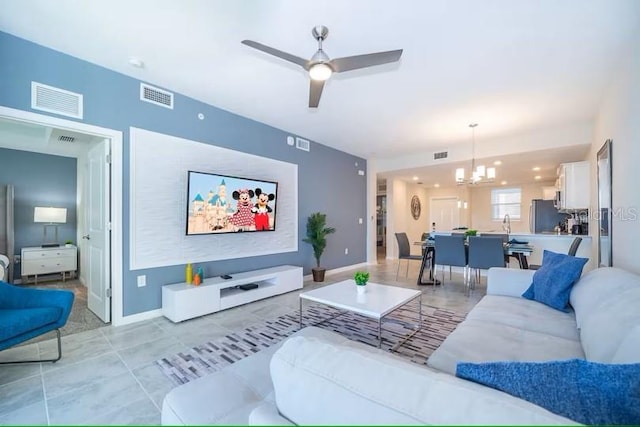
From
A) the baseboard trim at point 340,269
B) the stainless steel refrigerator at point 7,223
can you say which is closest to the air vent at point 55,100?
the stainless steel refrigerator at point 7,223

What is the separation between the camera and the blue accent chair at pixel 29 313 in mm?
1997

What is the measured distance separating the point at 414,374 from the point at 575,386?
398 millimetres

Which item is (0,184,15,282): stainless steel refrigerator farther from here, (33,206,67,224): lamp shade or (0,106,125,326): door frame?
(0,106,125,326): door frame

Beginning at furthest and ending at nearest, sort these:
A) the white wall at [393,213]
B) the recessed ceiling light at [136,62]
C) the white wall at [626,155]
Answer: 1. the white wall at [393,213]
2. the recessed ceiling light at [136,62]
3. the white wall at [626,155]

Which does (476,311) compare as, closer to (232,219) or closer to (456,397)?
(456,397)

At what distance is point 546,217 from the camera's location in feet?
20.2

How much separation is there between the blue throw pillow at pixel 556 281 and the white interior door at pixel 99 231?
4118mm

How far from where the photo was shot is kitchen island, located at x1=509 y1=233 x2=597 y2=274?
14.3 ft

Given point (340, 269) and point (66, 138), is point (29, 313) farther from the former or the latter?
→ point (340, 269)

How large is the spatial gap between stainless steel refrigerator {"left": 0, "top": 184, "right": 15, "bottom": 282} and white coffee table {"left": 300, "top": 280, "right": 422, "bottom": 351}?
5.13m

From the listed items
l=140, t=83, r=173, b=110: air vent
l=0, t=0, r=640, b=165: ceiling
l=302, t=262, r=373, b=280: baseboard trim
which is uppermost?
l=0, t=0, r=640, b=165: ceiling

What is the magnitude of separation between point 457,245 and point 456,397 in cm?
431

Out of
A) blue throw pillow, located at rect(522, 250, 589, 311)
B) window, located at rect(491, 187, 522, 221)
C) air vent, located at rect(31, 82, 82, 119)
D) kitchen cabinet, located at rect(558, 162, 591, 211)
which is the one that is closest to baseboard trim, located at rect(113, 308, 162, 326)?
air vent, located at rect(31, 82, 82, 119)

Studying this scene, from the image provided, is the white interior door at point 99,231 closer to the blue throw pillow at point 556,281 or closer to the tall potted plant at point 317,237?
the tall potted plant at point 317,237
